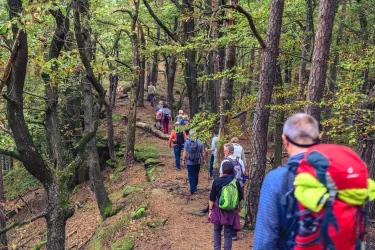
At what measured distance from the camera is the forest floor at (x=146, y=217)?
26.2 ft

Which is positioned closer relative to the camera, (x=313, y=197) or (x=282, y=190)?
(x=313, y=197)

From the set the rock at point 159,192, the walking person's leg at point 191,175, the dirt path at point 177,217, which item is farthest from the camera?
the rock at point 159,192

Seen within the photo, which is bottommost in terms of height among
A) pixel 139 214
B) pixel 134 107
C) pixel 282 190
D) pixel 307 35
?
pixel 139 214

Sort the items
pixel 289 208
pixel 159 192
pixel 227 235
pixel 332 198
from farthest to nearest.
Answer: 1. pixel 159 192
2. pixel 227 235
3. pixel 289 208
4. pixel 332 198

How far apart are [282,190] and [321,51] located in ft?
18.3

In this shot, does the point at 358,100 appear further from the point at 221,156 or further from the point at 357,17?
the point at 357,17

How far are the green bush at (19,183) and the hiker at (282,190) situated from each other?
1852 cm

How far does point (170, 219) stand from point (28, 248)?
7.31 meters

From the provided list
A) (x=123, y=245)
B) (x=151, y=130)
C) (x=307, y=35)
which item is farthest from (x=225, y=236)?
(x=151, y=130)

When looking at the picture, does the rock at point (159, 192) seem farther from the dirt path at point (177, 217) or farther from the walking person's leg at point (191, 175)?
the walking person's leg at point (191, 175)

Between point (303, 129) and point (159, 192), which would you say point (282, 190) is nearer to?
point (303, 129)

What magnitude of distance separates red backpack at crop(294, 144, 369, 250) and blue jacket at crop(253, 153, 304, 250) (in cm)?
16

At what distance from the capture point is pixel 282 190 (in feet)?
7.47

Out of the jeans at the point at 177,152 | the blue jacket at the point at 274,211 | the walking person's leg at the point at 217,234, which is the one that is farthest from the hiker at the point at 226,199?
the jeans at the point at 177,152
